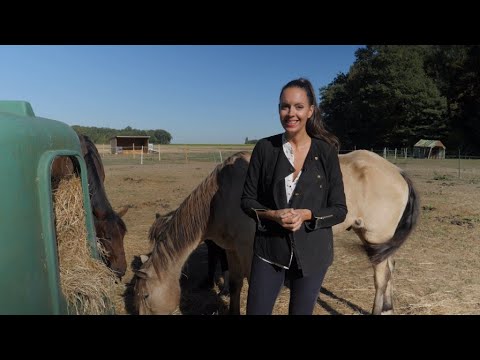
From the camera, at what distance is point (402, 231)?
411 centimetres

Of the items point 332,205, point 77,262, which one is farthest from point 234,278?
point 332,205

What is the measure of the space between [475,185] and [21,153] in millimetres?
15488

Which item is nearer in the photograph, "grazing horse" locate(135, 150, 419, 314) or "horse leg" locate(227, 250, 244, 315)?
"grazing horse" locate(135, 150, 419, 314)

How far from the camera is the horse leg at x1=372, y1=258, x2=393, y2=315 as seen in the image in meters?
3.96

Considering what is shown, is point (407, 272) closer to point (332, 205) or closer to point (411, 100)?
point (332, 205)

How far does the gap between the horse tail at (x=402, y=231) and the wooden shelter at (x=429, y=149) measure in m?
39.3

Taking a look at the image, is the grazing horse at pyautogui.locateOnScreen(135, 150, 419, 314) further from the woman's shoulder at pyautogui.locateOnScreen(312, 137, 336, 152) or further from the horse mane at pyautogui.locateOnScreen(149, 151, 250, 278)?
the woman's shoulder at pyautogui.locateOnScreen(312, 137, 336, 152)

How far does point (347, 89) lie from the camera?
4709 cm

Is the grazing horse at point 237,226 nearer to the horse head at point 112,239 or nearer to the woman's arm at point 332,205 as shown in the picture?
Result: the horse head at point 112,239

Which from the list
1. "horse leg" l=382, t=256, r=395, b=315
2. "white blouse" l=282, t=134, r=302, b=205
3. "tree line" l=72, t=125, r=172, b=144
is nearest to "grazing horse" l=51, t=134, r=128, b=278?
"white blouse" l=282, t=134, r=302, b=205

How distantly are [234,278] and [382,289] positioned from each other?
5.45 ft
